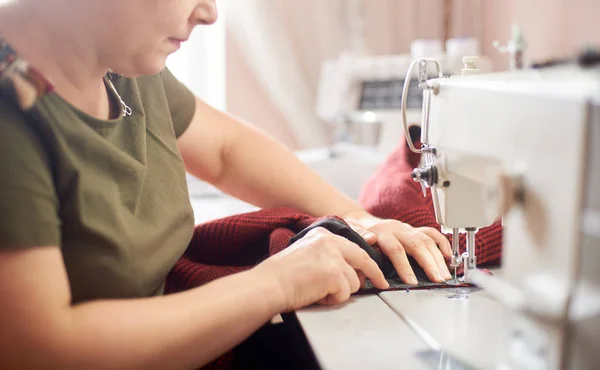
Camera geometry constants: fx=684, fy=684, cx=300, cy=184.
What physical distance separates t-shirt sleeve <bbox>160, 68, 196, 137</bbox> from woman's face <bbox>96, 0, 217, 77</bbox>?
0.98 ft

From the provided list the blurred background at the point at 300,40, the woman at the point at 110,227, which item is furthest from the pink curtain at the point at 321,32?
the woman at the point at 110,227

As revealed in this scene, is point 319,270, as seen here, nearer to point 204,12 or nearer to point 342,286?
point 342,286

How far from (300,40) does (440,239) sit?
2457mm

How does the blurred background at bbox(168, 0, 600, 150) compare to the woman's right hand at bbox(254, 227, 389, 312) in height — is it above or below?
above

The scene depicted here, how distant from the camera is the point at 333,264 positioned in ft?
2.73

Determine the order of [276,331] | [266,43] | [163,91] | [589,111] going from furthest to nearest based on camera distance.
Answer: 1. [266,43]
2. [163,91]
3. [276,331]
4. [589,111]

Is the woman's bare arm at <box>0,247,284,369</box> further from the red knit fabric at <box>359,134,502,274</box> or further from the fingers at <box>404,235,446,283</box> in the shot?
the red knit fabric at <box>359,134,502,274</box>

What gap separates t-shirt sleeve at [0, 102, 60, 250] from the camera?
2.19ft

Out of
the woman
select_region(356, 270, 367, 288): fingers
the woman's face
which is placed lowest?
select_region(356, 270, 367, 288): fingers

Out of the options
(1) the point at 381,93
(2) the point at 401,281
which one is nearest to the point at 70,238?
(2) the point at 401,281

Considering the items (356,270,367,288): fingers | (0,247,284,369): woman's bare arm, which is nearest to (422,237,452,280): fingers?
(356,270,367,288): fingers

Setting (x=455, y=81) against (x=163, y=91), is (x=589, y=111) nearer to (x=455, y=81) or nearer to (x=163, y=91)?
(x=455, y=81)

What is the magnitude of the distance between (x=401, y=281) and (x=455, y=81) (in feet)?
0.90

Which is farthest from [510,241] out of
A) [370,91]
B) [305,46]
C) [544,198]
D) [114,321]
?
[305,46]
